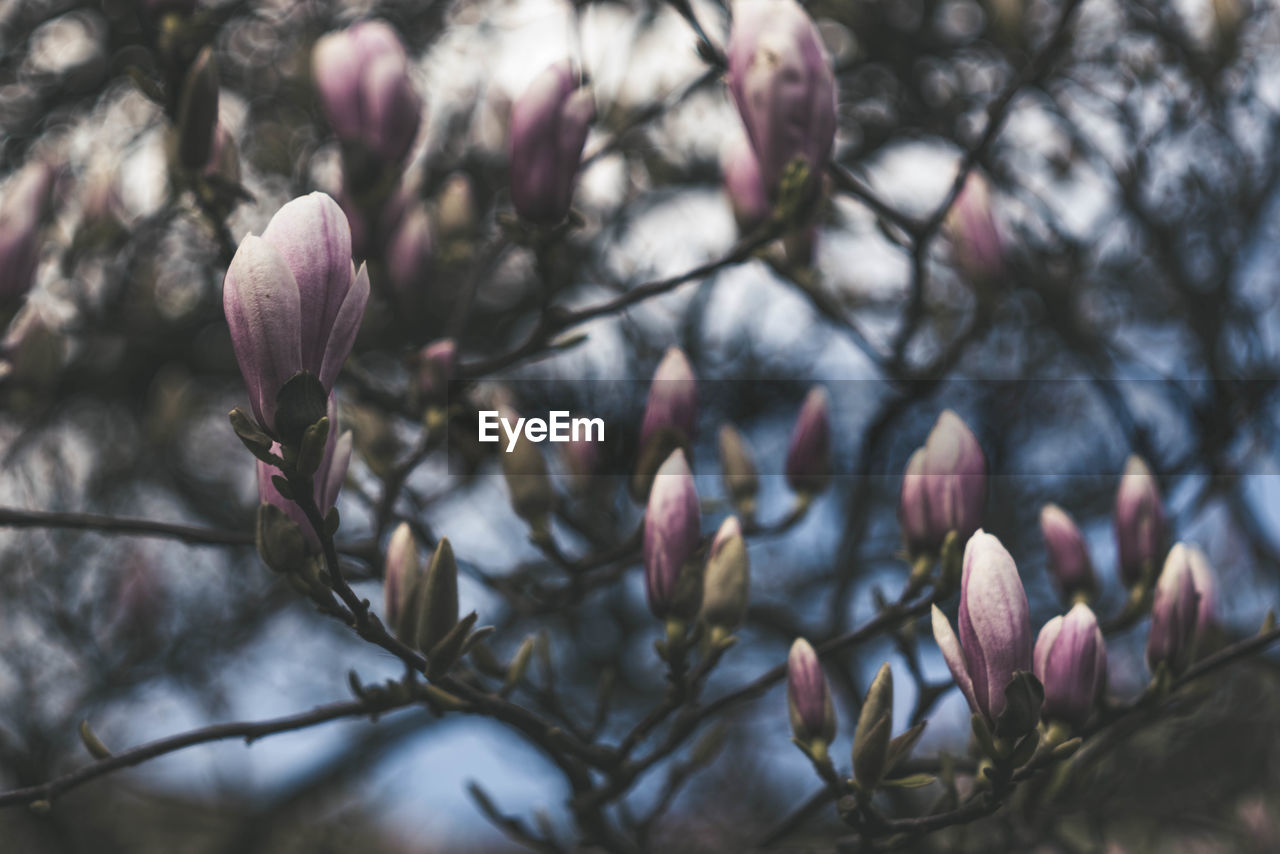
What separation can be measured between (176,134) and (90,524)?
0.39 m

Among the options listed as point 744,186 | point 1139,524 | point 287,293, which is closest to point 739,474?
point 744,186

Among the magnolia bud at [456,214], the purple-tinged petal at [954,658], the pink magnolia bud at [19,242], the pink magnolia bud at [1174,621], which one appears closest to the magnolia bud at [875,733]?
the purple-tinged petal at [954,658]

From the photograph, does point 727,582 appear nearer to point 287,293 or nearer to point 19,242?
point 287,293

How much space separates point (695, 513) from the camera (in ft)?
3.25

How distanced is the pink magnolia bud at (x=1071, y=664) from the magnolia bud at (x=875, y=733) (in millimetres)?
128

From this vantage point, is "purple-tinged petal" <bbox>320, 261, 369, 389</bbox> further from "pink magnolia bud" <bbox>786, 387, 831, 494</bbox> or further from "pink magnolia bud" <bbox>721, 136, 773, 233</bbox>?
"pink magnolia bud" <bbox>786, 387, 831, 494</bbox>

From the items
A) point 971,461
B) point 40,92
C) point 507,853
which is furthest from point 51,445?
point 507,853

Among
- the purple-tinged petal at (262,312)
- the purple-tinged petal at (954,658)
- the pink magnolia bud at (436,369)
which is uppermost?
the purple-tinged petal at (262,312)

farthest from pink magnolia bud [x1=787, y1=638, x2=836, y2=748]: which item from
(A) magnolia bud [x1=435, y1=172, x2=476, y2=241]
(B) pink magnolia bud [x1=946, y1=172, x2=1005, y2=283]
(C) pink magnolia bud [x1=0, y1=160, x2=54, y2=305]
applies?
(C) pink magnolia bud [x1=0, y1=160, x2=54, y2=305]

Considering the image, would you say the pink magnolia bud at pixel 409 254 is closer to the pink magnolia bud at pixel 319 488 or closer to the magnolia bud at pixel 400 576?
the magnolia bud at pixel 400 576

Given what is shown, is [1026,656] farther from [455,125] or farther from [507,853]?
[507,853]

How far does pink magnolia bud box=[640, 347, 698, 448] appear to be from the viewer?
1160 mm

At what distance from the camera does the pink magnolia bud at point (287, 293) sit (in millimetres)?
673

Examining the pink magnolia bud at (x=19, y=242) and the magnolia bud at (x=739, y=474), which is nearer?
the pink magnolia bud at (x=19, y=242)
